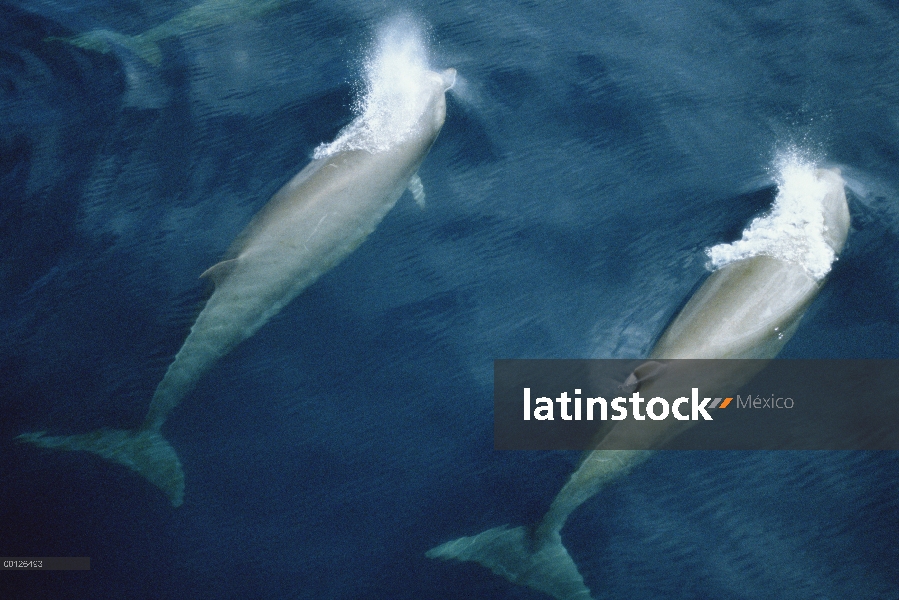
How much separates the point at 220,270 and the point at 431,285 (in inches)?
145

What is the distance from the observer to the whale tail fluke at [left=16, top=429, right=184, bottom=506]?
1201cm

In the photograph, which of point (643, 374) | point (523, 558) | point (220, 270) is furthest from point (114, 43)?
Result: point (523, 558)

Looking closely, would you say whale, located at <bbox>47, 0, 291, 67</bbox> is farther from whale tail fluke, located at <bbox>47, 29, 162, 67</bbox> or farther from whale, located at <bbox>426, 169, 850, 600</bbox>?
whale, located at <bbox>426, 169, 850, 600</bbox>

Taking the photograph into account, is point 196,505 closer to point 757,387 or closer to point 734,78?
point 757,387

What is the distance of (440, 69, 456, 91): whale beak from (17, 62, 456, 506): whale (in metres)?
1.78

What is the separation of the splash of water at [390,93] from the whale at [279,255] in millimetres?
56

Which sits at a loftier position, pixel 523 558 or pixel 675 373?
pixel 675 373

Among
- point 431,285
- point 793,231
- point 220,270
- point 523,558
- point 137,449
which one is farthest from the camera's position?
point 431,285

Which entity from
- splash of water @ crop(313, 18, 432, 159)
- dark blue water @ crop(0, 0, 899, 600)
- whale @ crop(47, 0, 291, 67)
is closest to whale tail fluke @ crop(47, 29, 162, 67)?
whale @ crop(47, 0, 291, 67)

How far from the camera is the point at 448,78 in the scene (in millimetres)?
16812

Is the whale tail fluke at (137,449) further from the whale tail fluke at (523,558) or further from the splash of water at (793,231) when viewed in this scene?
the splash of water at (793,231)

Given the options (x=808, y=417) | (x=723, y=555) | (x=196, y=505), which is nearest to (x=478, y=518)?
(x=723, y=555)

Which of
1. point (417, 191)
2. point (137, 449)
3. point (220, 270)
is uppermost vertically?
point (417, 191)

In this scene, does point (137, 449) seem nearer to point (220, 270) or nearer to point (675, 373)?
point (220, 270)
